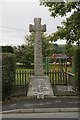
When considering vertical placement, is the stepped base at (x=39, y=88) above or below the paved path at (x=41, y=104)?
above

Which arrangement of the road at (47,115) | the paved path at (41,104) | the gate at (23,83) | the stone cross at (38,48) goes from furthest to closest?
the gate at (23,83) < the stone cross at (38,48) < the paved path at (41,104) < the road at (47,115)

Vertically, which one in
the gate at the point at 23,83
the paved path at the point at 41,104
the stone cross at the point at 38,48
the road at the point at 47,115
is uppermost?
the stone cross at the point at 38,48

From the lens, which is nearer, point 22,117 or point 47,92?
point 22,117

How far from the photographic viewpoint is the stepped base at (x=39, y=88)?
14266mm

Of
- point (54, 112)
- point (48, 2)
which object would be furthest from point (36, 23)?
point (54, 112)

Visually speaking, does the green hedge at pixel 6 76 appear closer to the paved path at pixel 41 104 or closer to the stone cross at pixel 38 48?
the paved path at pixel 41 104

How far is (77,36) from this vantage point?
51.8 feet

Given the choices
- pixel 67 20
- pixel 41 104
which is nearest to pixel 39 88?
pixel 41 104

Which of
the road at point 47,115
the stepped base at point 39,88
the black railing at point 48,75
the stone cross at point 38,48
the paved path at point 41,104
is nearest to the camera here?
the road at point 47,115

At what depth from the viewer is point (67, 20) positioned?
651 inches

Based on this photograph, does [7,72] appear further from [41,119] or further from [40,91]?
[41,119]

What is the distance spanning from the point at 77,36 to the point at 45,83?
2.99 meters

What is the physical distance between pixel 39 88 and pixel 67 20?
422 centimetres

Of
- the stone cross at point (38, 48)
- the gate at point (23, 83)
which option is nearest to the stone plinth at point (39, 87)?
the stone cross at point (38, 48)
